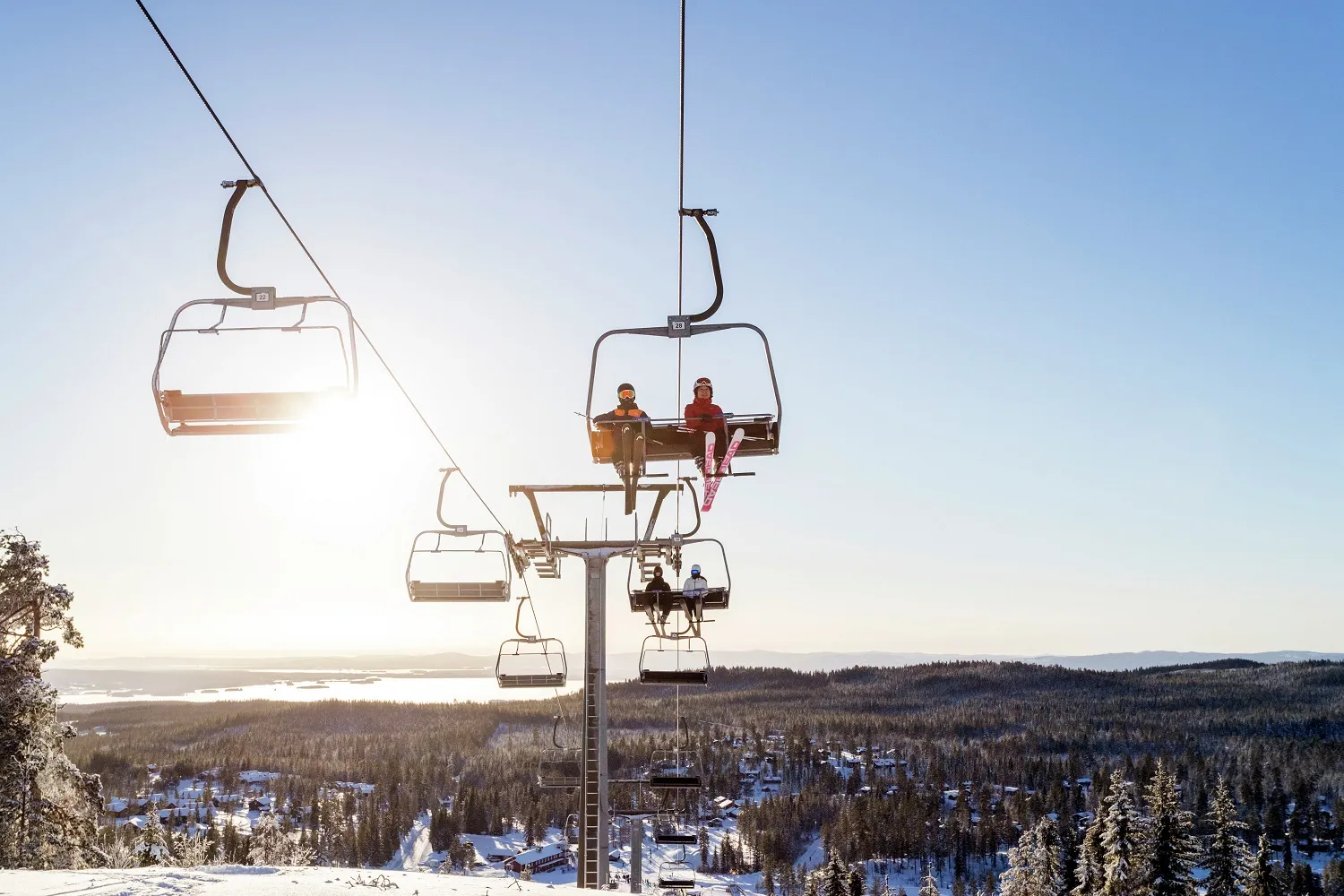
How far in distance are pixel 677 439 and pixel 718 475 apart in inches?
25.3

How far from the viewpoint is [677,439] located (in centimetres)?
1148

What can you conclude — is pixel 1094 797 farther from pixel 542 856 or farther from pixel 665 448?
pixel 665 448

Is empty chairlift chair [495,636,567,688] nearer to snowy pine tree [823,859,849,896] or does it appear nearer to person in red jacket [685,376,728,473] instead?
person in red jacket [685,376,728,473]

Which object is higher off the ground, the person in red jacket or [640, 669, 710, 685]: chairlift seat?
the person in red jacket

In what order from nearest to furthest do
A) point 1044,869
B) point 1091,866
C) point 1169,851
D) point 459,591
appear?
point 459,591 < point 1169,851 < point 1044,869 < point 1091,866

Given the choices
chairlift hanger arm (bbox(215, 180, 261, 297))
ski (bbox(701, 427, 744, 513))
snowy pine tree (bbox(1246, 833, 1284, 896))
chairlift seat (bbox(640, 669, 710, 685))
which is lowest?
snowy pine tree (bbox(1246, 833, 1284, 896))

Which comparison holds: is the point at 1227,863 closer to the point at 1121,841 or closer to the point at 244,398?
the point at 1121,841

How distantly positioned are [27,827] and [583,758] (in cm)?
1573

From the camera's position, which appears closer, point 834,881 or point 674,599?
point 674,599

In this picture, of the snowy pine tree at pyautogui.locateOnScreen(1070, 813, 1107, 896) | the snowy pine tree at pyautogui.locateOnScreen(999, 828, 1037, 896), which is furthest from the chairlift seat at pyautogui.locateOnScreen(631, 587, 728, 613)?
the snowy pine tree at pyautogui.locateOnScreen(1070, 813, 1107, 896)

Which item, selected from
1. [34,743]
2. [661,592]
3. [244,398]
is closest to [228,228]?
[244,398]

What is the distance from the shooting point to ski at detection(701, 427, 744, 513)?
11039 mm

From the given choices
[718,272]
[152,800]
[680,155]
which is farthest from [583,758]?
[152,800]

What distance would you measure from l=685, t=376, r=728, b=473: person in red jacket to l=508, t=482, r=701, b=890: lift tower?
20.2 ft
